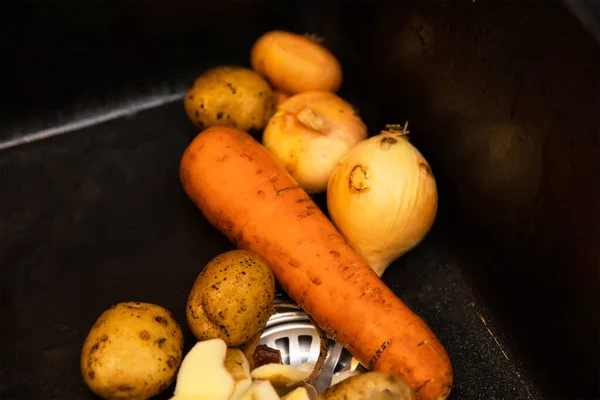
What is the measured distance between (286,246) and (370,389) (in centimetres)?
26

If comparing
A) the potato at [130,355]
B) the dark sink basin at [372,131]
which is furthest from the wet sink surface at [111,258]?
the potato at [130,355]

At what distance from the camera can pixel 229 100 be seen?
1.02 metres

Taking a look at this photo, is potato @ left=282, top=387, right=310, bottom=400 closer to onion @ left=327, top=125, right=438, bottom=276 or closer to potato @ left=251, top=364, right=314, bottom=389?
potato @ left=251, top=364, right=314, bottom=389

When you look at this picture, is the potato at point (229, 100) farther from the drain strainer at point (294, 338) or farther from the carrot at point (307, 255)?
the drain strainer at point (294, 338)

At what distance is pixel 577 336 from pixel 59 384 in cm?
67

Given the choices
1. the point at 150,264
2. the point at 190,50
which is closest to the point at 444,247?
the point at 150,264

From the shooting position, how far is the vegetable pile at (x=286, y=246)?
77cm

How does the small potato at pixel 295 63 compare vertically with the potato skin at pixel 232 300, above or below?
above

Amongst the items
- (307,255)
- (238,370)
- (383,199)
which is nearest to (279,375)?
(238,370)

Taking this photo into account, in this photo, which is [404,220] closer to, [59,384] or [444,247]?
[444,247]

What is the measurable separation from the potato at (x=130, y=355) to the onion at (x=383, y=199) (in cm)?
29

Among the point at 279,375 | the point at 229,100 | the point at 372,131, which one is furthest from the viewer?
the point at 372,131

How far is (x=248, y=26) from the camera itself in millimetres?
1185

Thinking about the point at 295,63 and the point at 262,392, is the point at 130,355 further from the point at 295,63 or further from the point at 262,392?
the point at 295,63
